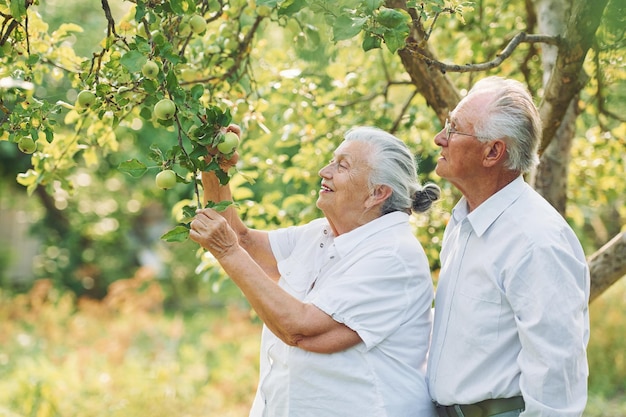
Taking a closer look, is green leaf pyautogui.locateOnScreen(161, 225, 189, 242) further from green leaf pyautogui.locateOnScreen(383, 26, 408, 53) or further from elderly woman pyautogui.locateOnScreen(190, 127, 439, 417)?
green leaf pyautogui.locateOnScreen(383, 26, 408, 53)

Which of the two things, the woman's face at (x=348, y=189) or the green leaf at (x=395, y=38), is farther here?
the woman's face at (x=348, y=189)

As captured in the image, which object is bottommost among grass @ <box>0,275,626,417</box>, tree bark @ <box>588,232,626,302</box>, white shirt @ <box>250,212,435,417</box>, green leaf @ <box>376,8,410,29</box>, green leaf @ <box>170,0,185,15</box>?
grass @ <box>0,275,626,417</box>

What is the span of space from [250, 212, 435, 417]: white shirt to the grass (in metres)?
2.80

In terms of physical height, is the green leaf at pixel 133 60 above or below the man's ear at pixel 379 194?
above

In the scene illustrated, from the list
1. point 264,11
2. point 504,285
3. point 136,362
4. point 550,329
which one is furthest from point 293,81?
point 136,362

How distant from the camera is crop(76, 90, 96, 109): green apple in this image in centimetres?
191

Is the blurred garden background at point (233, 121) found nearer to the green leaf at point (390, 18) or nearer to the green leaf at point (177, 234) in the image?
the green leaf at point (390, 18)

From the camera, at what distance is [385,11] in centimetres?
174

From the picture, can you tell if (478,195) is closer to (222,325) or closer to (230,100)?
(230,100)

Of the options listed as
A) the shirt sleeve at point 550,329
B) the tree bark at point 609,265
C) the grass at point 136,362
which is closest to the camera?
the shirt sleeve at point 550,329

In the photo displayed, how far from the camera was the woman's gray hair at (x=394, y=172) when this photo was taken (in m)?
2.11

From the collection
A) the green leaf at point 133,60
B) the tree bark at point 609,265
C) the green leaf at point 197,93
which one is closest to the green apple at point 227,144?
the green leaf at point 197,93

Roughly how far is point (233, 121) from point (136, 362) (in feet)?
10.5

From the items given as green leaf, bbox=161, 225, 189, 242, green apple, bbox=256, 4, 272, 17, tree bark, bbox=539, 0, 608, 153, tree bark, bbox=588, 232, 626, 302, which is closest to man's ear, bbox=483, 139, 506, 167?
tree bark, bbox=539, 0, 608, 153
